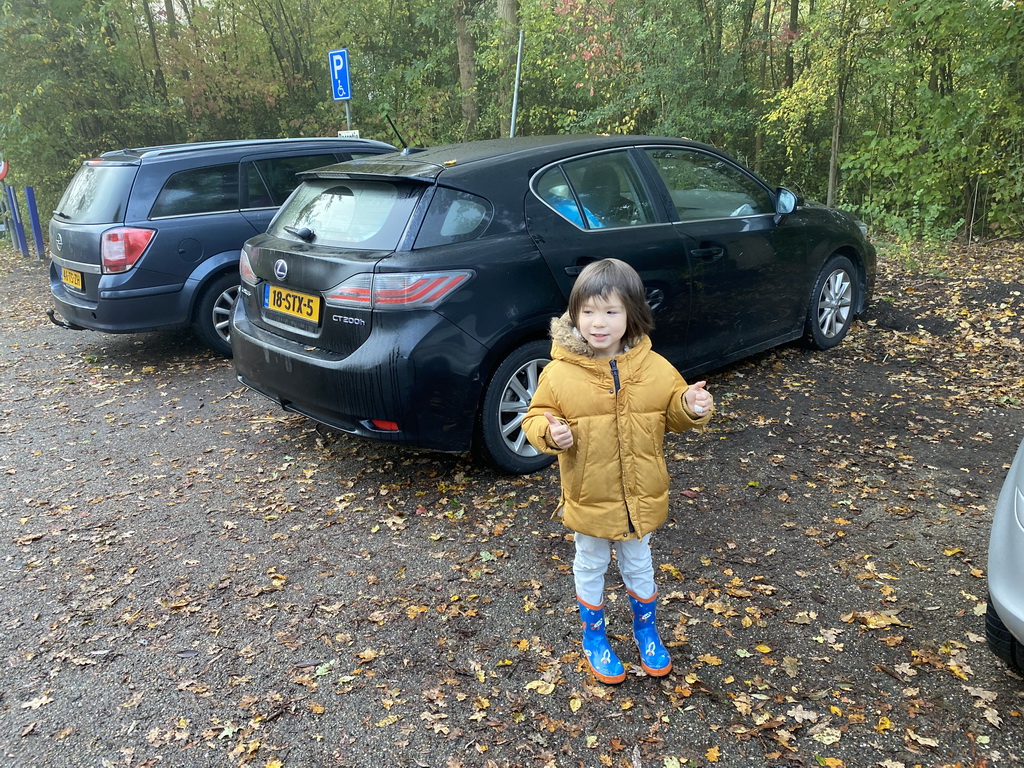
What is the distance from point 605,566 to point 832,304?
4170 mm

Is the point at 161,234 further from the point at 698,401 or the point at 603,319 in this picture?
the point at 698,401

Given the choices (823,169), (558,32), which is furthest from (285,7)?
(823,169)

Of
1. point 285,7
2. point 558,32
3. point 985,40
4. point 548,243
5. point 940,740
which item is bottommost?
point 940,740

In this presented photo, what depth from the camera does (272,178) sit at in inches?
281

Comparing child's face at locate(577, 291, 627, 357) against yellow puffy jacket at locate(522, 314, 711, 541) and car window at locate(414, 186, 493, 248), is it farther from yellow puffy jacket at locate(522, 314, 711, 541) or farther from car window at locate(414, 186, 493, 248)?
car window at locate(414, 186, 493, 248)

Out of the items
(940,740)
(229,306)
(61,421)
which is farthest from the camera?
(229,306)

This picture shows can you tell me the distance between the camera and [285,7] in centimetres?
1650

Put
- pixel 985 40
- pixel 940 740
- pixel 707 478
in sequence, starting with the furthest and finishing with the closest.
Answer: pixel 985 40
pixel 707 478
pixel 940 740

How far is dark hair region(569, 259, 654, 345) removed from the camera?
2482 mm

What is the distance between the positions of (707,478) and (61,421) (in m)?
4.59

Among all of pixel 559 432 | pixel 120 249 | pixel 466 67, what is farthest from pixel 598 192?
pixel 466 67

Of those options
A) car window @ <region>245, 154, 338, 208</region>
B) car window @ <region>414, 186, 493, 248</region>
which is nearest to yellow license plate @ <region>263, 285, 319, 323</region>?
car window @ <region>414, 186, 493, 248</region>

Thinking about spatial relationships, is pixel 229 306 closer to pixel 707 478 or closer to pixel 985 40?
pixel 707 478

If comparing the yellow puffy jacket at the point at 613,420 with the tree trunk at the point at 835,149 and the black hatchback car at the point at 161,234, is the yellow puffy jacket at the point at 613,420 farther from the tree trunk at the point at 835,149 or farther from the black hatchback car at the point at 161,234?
the tree trunk at the point at 835,149
